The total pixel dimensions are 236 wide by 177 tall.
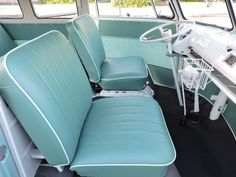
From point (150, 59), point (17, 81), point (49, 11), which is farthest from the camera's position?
point (49, 11)

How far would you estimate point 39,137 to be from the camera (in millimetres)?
959

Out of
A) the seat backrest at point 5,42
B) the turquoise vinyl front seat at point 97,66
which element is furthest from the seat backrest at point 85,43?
the seat backrest at point 5,42

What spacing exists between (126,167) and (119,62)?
1471 millimetres

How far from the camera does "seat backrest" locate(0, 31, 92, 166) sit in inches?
34.5

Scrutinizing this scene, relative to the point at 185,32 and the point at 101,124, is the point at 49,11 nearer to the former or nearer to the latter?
the point at 185,32

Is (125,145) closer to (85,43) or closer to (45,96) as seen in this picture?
(45,96)

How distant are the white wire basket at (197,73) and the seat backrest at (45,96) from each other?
882mm

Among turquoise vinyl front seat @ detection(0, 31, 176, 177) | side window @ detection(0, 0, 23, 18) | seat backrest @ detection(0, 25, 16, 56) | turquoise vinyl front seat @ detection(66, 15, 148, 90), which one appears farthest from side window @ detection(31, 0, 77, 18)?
turquoise vinyl front seat @ detection(0, 31, 176, 177)

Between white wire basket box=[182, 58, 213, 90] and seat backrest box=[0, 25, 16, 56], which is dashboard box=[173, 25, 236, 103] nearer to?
white wire basket box=[182, 58, 213, 90]

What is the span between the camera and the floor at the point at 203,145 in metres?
1.62

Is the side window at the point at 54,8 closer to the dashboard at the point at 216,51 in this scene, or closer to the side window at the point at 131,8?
the side window at the point at 131,8

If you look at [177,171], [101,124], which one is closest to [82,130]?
[101,124]

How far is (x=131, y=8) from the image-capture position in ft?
10.1

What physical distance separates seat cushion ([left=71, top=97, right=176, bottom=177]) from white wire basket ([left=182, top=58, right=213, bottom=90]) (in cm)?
43
